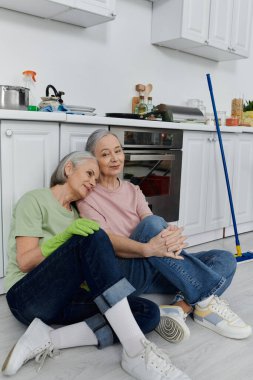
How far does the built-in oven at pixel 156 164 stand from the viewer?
225cm

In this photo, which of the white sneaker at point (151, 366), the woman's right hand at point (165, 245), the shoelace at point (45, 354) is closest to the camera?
the white sneaker at point (151, 366)

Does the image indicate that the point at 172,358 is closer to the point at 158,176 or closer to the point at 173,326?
the point at 173,326

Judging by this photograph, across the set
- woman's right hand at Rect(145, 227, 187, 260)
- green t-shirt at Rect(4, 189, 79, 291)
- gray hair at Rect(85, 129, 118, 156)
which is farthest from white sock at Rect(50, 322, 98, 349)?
gray hair at Rect(85, 129, 118, 156)

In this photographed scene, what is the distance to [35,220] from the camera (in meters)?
1.42

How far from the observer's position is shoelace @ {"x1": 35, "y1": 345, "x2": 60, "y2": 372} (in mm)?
1299

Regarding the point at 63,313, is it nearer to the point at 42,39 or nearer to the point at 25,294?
the point at 25,294

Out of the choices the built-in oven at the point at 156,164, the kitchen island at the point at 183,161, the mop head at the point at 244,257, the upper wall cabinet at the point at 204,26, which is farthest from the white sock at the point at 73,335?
the upper wall cabinet at the point at 204,26

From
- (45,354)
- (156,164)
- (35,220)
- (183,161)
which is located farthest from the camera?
(183,161)

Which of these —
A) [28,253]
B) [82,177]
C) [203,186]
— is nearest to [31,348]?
[28,253]

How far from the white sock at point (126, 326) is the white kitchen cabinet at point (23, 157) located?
79 cm

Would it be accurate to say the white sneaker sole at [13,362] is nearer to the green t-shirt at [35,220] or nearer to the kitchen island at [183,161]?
the green t-shirt at [35,220]

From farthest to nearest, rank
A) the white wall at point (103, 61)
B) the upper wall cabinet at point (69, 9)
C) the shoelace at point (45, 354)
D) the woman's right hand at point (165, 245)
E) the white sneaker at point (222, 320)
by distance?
the white wall at point (103, 61) < the upper wall cabinet at point (69, 9) < the white sneaker at point (222, 320) < the woman's right hand at point (165, 245) < the shoelace at point (45, 354)

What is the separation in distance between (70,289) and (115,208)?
0.49 meters

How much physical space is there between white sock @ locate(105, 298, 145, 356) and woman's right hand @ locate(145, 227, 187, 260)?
26 cm
